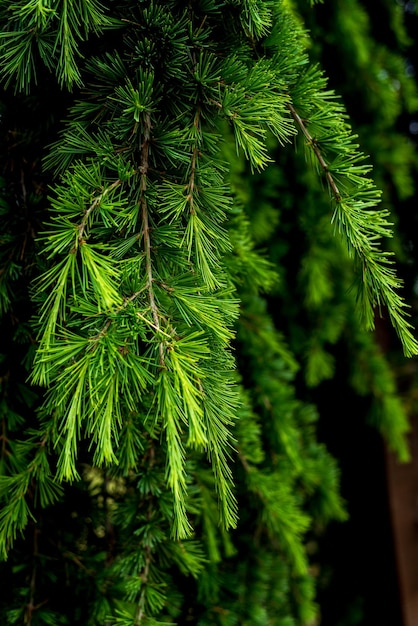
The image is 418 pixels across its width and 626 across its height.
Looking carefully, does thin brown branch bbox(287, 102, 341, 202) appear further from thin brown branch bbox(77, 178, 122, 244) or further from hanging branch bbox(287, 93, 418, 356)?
thin brown branch bbox(77, 178, 122, 244)

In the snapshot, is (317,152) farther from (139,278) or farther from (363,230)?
(139,278)

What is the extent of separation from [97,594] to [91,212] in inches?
20.3

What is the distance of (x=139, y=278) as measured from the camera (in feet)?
1.85

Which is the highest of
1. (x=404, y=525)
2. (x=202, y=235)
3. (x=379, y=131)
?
(x=202, y=235)

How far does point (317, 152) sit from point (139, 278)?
0.24 meters

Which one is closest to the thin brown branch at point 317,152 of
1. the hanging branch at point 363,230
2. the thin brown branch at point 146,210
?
the hanging branch at point 363,230

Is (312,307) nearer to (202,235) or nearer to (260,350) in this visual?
(260,350)

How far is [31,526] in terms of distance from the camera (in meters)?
0.78

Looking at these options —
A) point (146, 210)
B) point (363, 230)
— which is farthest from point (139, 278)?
point (363, 230)

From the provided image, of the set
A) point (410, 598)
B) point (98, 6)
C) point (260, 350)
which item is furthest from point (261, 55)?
point (410, 598)

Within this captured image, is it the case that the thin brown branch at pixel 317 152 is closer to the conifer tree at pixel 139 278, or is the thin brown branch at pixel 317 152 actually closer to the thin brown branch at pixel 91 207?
the conifer tree at pixel 139 278

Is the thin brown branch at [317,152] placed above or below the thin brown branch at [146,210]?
above

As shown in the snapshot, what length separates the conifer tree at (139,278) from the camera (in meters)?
0.54

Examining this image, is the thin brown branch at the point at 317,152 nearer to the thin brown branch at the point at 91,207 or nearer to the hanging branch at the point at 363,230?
the hanging branch at the point at 363,230
